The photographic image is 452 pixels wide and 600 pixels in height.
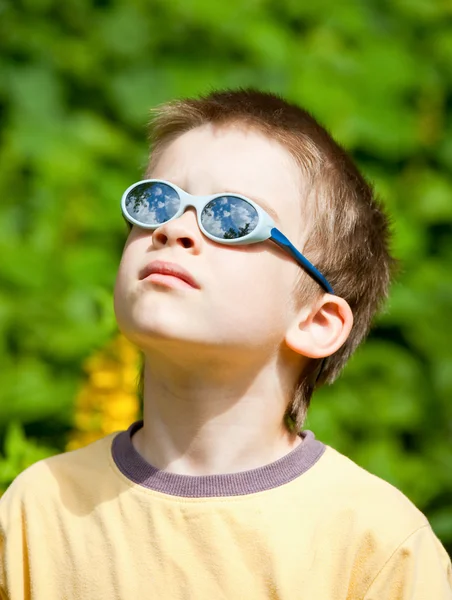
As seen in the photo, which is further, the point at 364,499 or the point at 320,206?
the point at 320,206

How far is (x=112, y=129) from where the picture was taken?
13.0 feet

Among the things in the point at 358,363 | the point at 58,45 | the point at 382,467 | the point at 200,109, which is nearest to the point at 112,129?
the point at 58,45

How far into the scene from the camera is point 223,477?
184 cm

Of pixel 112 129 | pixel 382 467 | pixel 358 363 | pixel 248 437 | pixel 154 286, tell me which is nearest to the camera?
pixel 154 286

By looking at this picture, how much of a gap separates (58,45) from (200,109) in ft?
7.34

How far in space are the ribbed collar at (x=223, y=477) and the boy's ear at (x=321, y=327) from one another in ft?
0.59

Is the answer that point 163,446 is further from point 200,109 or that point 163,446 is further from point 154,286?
point 200,109

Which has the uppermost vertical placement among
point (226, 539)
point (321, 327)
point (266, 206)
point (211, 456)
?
point (266, 206)

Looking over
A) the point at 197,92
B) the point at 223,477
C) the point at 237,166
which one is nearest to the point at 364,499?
the point at 223,477

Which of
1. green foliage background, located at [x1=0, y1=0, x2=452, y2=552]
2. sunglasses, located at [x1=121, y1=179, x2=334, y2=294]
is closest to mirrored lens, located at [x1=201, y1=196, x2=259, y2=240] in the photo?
sunglasses, located at [x1=121, y1=179, x2=334, y2=294]

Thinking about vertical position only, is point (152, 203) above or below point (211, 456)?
above

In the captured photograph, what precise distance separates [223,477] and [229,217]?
0.45 meters

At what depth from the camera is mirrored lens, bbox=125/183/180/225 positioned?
1.84 meters

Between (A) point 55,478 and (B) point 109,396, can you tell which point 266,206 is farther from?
(B) point 109,396
